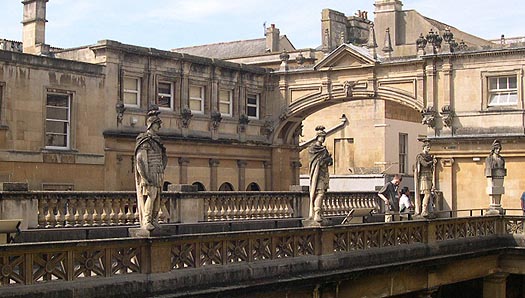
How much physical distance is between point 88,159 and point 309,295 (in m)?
14.7

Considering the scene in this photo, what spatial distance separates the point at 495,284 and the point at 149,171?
44.8 feet

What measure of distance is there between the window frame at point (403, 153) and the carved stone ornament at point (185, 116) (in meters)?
16.1

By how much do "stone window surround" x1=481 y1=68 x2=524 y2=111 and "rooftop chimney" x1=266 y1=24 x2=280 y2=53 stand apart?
70.8ft

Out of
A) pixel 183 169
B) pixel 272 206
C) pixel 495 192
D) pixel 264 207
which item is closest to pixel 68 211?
pixel 264 207

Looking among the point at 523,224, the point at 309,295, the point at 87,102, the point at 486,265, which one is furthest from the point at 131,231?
the point at 87,102

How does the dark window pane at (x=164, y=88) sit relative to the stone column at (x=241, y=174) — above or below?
above

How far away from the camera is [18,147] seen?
2684cm

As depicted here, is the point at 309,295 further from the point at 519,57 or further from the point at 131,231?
the point at 519,57

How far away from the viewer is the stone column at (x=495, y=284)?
2369cm

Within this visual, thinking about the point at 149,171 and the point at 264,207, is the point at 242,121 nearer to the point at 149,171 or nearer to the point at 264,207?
the point at 264,207

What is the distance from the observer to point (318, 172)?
652 inches

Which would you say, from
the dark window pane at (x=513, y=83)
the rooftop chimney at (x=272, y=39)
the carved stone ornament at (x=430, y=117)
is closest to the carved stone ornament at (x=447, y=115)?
the carved stone ornament at (x=430, y=117)

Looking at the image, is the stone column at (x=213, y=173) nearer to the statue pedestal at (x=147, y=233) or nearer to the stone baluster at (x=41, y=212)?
the stone baluster at (x=41, y=212)

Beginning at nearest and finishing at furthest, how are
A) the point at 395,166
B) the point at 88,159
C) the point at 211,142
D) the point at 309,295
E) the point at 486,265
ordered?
the point at 309,295
the point at 486,265
the point at 88,159
the point at 211,142
the point at 395,166
